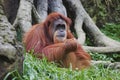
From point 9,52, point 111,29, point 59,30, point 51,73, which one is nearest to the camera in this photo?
point 9,52

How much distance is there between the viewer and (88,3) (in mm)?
7953

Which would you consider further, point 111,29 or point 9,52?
point 111,29

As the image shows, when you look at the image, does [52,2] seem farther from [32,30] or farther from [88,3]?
[32,30]

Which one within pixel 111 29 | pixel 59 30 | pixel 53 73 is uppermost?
pixel 59 30

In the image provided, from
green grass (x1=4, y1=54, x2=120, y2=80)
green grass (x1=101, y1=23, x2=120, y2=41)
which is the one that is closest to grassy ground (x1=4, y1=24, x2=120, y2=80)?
green grass (x1=4, y1=54, x2=120, y2=80)

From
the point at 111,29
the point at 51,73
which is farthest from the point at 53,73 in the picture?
the point at 111,29

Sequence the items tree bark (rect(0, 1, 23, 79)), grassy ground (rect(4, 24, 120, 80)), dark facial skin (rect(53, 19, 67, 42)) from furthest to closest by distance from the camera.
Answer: dark facial skin (rect(53, 19, 67, 42)), grassy ground (rect(4, 24, 120, 80)), tree bark (rect(0, 1, 23, 79))

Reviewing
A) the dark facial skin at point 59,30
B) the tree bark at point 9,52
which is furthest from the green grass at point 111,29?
the tree bark at point 9,52

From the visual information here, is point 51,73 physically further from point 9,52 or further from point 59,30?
point 59,30

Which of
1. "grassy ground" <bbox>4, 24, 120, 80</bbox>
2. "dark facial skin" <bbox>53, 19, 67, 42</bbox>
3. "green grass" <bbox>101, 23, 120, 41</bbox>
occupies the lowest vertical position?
"grassy ground" <bbox>4, 24, 120, 80</bbox>

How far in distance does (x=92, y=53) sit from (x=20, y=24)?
3.82 ft

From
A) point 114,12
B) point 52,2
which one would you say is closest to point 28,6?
point 52,2

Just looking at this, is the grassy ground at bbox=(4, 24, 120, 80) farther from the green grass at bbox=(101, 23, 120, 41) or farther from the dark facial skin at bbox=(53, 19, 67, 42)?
the green grass at bbox=(101, 23, 120, 41)

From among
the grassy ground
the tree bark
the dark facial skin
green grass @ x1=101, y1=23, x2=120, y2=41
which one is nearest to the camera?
the tree bark
